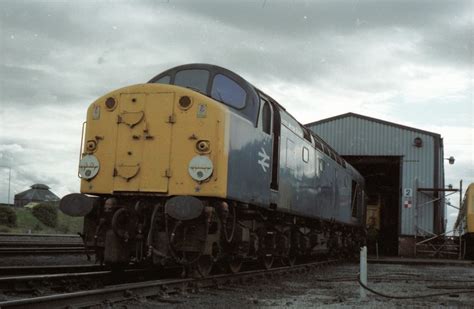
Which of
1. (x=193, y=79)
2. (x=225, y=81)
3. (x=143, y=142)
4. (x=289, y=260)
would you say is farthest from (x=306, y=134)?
(x=143, y=142)

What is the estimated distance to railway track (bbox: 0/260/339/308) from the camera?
19.6ft

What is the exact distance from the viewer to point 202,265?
9578 mm

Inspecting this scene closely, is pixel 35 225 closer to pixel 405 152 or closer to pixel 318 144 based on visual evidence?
pixel 405 152

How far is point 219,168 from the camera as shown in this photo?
8977 millimetres

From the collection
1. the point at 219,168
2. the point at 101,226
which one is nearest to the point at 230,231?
the point at 219,168

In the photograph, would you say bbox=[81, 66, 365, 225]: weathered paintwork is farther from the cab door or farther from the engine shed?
the engine shed

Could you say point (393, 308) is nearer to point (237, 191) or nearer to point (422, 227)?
point (237, 191)

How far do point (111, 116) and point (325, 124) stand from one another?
64.0ft

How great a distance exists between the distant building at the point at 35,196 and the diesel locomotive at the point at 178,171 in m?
66.2

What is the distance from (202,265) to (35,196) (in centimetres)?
6956

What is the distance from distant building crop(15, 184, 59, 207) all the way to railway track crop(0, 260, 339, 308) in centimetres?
6677

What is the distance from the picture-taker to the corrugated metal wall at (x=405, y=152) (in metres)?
26.8

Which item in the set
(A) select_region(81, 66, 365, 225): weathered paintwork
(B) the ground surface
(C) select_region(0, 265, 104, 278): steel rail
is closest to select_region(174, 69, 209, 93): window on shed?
(A) select_region(81, 66, 365, 225): weathered paintwork

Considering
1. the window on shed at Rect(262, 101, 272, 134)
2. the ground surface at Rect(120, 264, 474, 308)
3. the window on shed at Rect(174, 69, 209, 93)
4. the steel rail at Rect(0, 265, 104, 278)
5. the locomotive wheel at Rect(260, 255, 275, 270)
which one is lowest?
the ground surface at Rect(120, 264, 474, 308)
